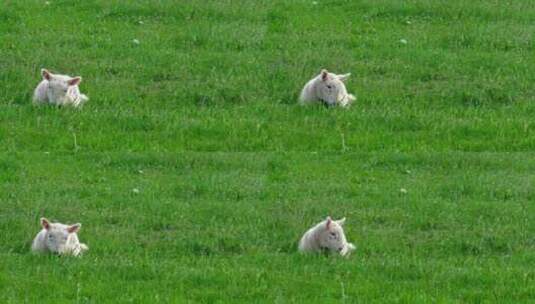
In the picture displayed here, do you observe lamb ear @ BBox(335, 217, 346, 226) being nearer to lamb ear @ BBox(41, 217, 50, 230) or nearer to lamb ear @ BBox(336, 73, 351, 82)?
lamb ear @ BBox(41, 217, 50, 230)

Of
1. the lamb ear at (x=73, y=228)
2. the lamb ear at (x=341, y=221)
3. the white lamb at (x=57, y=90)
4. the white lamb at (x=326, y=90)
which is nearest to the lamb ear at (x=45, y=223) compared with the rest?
the lamb ear at (x=73, y=228)

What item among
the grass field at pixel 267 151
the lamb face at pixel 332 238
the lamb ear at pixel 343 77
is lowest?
the grass field at pixel 267 151

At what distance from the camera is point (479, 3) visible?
3030cm

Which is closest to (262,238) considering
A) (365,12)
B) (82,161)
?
(82,161)

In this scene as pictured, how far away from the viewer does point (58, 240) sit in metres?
17.2

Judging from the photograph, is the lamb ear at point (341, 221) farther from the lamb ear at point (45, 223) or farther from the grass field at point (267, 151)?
the lamb ear at point (45, 223)

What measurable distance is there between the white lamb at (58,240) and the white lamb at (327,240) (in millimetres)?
2184

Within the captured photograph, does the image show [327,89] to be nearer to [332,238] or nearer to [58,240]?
[332,238]

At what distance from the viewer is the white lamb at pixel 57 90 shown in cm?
2356

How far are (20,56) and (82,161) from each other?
5526 mm

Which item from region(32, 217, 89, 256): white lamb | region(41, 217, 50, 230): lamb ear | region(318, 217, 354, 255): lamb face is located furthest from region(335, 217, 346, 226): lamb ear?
region(41, 217, 50, 230): lamb ear

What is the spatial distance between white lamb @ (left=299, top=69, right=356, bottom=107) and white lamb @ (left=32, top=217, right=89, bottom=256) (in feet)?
22.6

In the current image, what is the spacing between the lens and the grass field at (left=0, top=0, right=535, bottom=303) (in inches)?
649

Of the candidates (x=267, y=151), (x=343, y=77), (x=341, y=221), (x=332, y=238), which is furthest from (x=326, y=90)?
(x=332, y=238)
